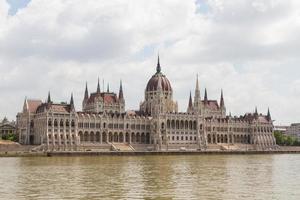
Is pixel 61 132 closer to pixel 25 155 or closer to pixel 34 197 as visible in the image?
pixel 25 155

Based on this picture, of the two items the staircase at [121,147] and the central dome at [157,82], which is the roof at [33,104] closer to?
the staircase at [121,147]

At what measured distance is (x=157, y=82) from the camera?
147m

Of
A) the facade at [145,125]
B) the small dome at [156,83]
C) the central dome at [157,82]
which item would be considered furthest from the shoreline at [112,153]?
the small dome at [156,83]

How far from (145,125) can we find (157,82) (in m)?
16.2

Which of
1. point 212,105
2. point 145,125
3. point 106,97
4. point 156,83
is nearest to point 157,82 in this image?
point 156,83

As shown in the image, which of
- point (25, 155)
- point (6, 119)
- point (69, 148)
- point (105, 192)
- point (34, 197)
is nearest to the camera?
point (34, 197)

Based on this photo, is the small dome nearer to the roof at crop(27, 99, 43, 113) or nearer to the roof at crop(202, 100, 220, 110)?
the roof at crop(202, 100, 220, 110)

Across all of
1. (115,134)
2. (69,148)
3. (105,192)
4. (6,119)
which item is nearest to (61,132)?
(69,148)

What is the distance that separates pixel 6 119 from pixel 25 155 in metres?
78.2

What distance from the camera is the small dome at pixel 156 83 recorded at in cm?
14762

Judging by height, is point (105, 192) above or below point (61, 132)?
below

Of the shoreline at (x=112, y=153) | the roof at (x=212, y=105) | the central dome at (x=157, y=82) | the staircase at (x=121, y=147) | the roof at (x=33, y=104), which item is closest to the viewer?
the shoreline at (x=112, y=153)

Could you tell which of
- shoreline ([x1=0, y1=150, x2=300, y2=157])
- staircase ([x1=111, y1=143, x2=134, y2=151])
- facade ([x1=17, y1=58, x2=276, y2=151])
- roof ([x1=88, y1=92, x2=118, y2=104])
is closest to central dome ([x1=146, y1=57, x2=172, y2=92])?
facade ([x1=17, y1=58, x2=276, y2=151])

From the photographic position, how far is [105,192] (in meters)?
32.4
